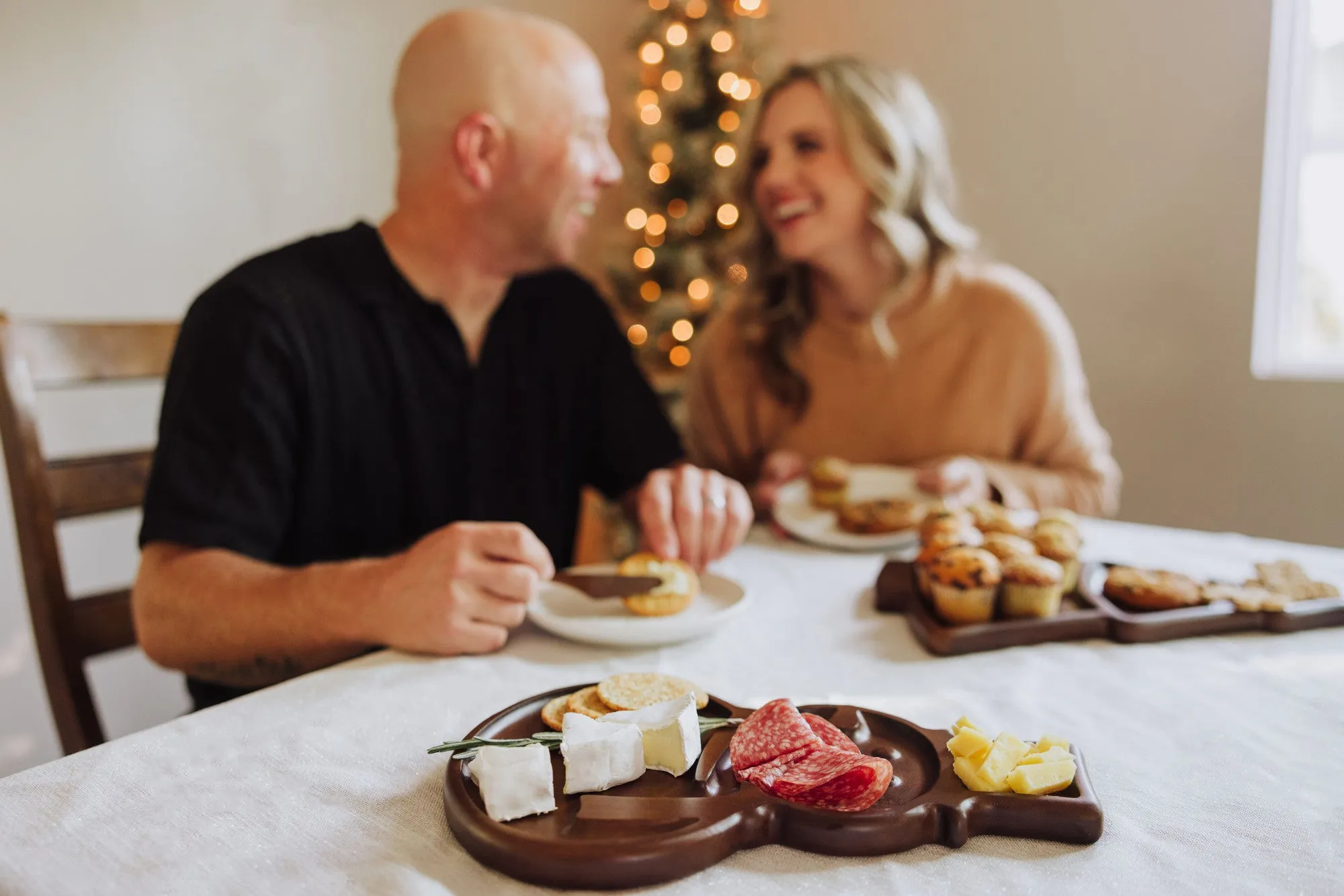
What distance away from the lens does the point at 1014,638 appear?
0.95 m

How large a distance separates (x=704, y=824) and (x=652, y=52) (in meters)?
3.60

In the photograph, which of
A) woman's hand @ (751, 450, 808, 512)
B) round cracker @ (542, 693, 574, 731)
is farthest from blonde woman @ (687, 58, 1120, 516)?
round cracker @ (542, 693, 574, 731)

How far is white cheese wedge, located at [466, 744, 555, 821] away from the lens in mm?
573

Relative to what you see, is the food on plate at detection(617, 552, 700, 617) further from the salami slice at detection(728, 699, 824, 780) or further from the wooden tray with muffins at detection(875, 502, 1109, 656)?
the salami slice at detection(728, 699, 824, 780)

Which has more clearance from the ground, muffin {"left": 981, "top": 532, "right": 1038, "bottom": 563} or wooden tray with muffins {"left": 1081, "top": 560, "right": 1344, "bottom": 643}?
muffin {"left": 981, "top": 532, "right": 1038, "bottom": 563}

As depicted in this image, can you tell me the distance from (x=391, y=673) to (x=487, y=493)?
74 cm

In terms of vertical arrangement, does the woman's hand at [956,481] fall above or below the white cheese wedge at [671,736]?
below

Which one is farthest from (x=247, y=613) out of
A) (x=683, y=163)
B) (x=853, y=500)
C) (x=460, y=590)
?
(x=683, y=163)

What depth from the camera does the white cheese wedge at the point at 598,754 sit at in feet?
1.98

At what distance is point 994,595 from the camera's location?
98cm

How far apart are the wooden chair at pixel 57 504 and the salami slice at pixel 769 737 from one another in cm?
107

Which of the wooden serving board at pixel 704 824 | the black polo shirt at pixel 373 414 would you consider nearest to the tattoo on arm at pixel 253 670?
the black polo shirt at pixel 373 414

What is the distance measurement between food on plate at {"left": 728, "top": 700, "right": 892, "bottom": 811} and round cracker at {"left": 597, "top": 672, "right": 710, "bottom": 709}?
0.09 m

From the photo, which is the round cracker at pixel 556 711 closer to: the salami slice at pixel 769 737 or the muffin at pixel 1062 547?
the salami slice at pixel 769 737
